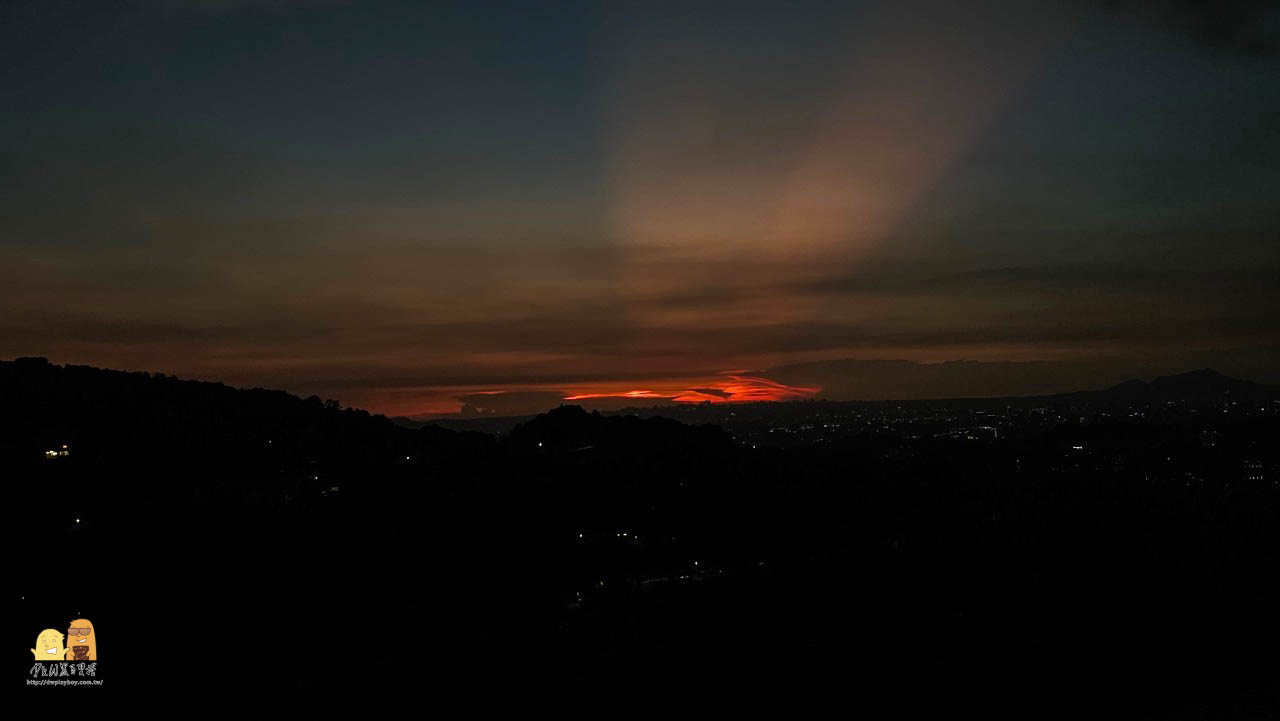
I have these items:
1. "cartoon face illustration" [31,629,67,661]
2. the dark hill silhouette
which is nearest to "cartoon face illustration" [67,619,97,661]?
"cartoon face illustration" [31,629,67,661]

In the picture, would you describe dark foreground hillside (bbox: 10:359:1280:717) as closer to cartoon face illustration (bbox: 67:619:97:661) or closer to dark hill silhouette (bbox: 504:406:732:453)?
cartoon face illustration (bbox: 67:619:97:661)

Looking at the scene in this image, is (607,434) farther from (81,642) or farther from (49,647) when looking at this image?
(49,647)

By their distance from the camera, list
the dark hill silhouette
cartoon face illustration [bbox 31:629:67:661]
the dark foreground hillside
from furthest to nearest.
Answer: the dark hill silhouette < the dark foreground hillside < cartoon face illustration [bbox 31:629:67:661]

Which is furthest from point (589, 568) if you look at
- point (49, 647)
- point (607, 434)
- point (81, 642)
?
point (607, 434)

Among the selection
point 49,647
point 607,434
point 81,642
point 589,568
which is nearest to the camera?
point 49,647

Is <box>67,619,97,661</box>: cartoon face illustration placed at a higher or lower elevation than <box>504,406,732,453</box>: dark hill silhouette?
lower

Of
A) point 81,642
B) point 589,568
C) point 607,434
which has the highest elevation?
point 607,434

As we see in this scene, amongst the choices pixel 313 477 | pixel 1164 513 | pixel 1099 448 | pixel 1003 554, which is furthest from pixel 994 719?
pixel 1099 448
